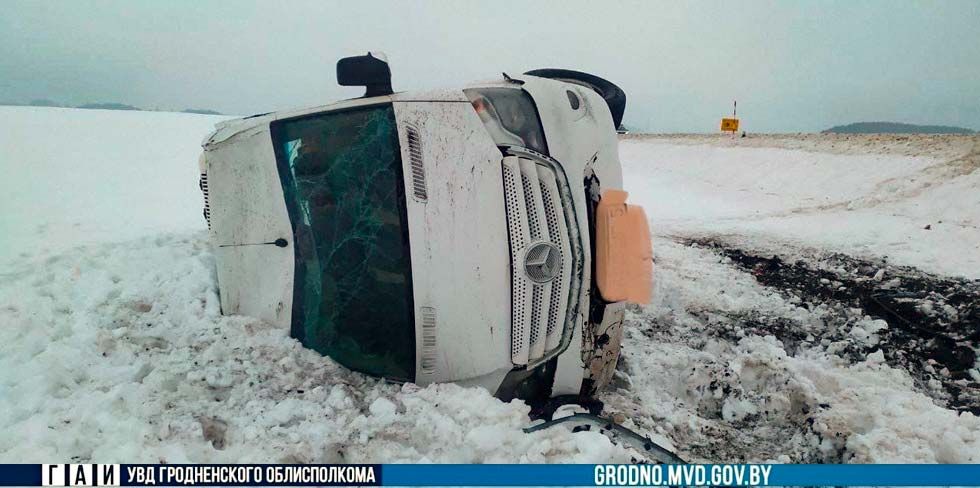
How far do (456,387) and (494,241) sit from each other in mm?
645

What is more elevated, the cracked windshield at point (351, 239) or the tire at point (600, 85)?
the tire at point (600, 85)

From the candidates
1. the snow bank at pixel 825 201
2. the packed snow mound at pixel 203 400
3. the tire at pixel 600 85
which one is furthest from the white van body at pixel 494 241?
the snow bank at pixel 825 201

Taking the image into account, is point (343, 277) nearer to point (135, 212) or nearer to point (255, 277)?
point (255, 277)

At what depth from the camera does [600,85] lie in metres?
3.10

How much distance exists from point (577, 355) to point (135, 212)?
5.50 metres

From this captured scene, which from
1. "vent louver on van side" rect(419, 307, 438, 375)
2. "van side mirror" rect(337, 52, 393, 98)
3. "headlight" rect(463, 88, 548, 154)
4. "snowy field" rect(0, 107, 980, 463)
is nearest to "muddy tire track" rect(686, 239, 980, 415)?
"snowy field" rect(0, 107, 980, 463)

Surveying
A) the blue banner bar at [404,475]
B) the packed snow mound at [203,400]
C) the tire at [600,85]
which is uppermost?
the tire at [600,85]

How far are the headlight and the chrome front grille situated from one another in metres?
0.10

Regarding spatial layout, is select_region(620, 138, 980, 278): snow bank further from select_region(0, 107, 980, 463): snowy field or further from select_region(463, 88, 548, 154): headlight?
select_region(463, 88, 548, 154): headlight

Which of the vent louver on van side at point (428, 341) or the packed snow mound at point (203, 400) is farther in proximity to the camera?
the vent louver on van side at point (428, 341)

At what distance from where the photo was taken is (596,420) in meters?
2.28

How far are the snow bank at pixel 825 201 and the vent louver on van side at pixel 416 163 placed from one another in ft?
15.7

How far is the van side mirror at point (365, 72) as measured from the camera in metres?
2.57

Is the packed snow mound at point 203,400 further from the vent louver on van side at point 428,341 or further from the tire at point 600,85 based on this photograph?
the tire at point 600,85
